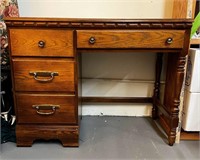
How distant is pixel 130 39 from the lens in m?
1.03

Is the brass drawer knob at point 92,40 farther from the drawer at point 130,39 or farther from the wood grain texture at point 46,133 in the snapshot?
the wood grain texture at point 46,133

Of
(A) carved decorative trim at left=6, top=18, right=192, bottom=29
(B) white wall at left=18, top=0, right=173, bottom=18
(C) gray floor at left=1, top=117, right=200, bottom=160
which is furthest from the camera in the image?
(B) white wall at left=18, top=0, right=173, bottom=18

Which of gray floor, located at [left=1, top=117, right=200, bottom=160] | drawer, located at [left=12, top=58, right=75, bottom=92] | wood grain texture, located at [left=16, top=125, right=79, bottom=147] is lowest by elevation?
gray floor, located at [left=1, top=117, right=200, bottom=160]

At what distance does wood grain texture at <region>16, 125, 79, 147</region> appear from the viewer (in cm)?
114

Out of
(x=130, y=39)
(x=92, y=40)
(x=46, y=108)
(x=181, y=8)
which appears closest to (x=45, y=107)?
(x=46, y=108)

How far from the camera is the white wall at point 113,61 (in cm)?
145

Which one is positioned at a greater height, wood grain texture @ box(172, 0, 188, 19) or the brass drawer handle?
wood grain texture @ box(172, 0, 188, 19)

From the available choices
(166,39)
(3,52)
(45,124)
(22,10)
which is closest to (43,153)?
(45,124)

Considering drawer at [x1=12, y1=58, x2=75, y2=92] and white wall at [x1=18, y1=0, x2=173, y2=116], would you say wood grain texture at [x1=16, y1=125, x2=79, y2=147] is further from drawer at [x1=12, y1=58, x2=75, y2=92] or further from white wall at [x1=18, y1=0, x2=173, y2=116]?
white wall at [x1=18, y1=0, x2=173, y2=116]

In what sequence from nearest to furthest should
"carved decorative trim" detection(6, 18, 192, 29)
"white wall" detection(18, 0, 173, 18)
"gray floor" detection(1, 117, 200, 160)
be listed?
1. "carved decorative trim" detection(6, 18, 192, 29)
2. "gray floor" detection(1, 117, 200, 160)
3. "white wall" detection(18, 0, 173, 18)

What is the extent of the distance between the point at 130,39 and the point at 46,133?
0.72 meters

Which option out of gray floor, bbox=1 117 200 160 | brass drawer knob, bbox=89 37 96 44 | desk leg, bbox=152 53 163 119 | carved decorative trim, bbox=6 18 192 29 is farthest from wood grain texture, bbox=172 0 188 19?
gray floor, bbox=1 117 200 160

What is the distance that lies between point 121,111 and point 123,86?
0.69ft

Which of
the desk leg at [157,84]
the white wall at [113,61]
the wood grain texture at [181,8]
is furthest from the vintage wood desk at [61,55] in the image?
the white wall at [113,61]
